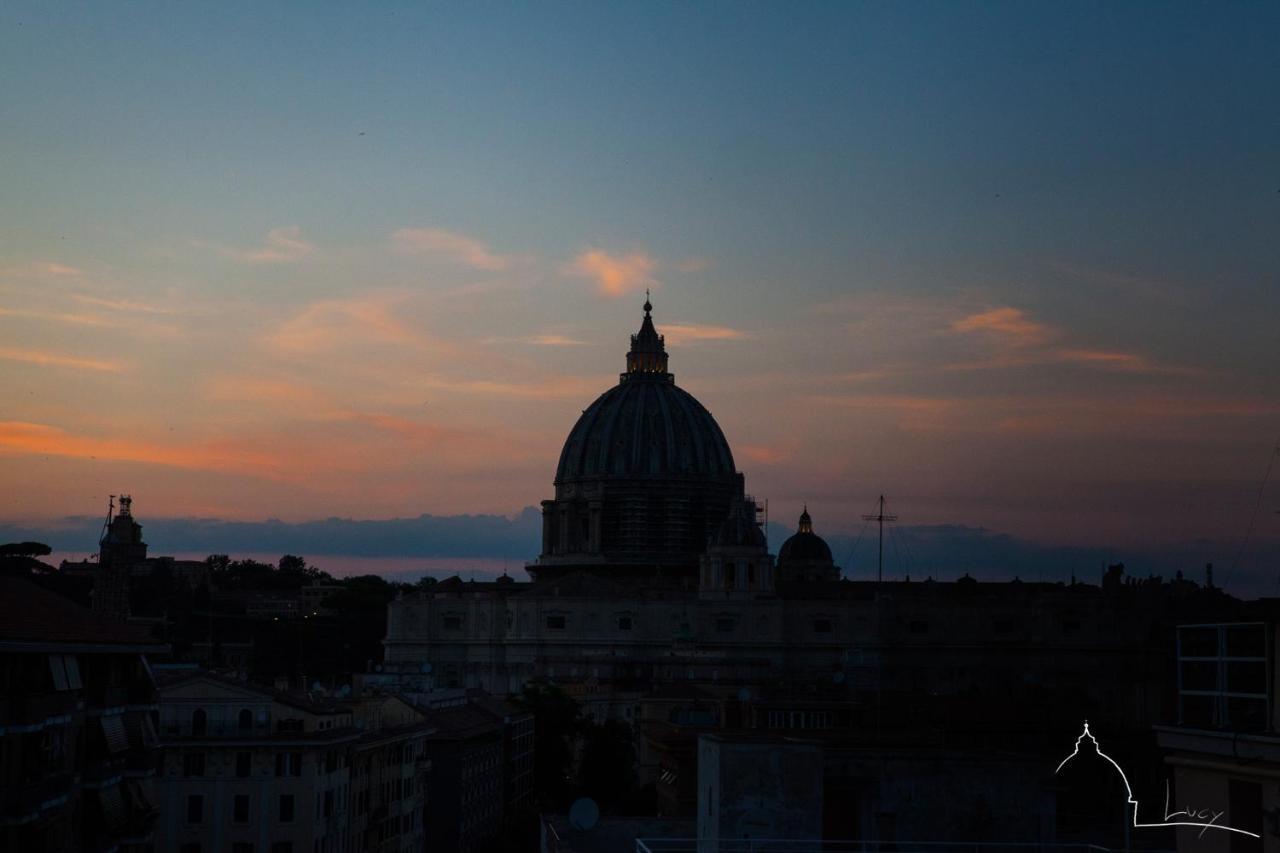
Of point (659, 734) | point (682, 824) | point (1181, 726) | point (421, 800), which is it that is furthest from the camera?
point (659, 734)

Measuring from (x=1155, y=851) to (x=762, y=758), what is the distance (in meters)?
4.22

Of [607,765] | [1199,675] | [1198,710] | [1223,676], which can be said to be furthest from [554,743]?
[1223,676]

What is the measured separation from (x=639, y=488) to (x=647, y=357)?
17.6 m

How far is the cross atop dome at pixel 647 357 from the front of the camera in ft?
565

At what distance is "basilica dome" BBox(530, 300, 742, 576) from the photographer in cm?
15888

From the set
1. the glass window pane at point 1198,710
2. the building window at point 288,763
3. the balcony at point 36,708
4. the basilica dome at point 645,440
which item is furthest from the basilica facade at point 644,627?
the glass window pane at point 1198,710

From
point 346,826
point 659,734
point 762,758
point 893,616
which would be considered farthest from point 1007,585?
point 762,758

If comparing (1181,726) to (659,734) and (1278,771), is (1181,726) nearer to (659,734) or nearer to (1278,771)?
(1278,771)

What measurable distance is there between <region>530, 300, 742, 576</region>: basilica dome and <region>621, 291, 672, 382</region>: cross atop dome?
4.55 m

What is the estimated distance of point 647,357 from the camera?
174000 millimetres

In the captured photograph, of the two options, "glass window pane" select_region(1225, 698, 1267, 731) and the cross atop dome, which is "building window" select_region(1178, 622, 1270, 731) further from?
the cross atop dome

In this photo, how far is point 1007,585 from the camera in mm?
141625

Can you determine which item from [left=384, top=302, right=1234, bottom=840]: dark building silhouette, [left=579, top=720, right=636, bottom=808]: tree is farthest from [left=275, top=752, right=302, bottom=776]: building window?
[left=384, top=302, right=1234, bottom=840]: dark building silhouette

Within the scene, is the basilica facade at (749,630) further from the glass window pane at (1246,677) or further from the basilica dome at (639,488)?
the glass window pane at (1246,677)
